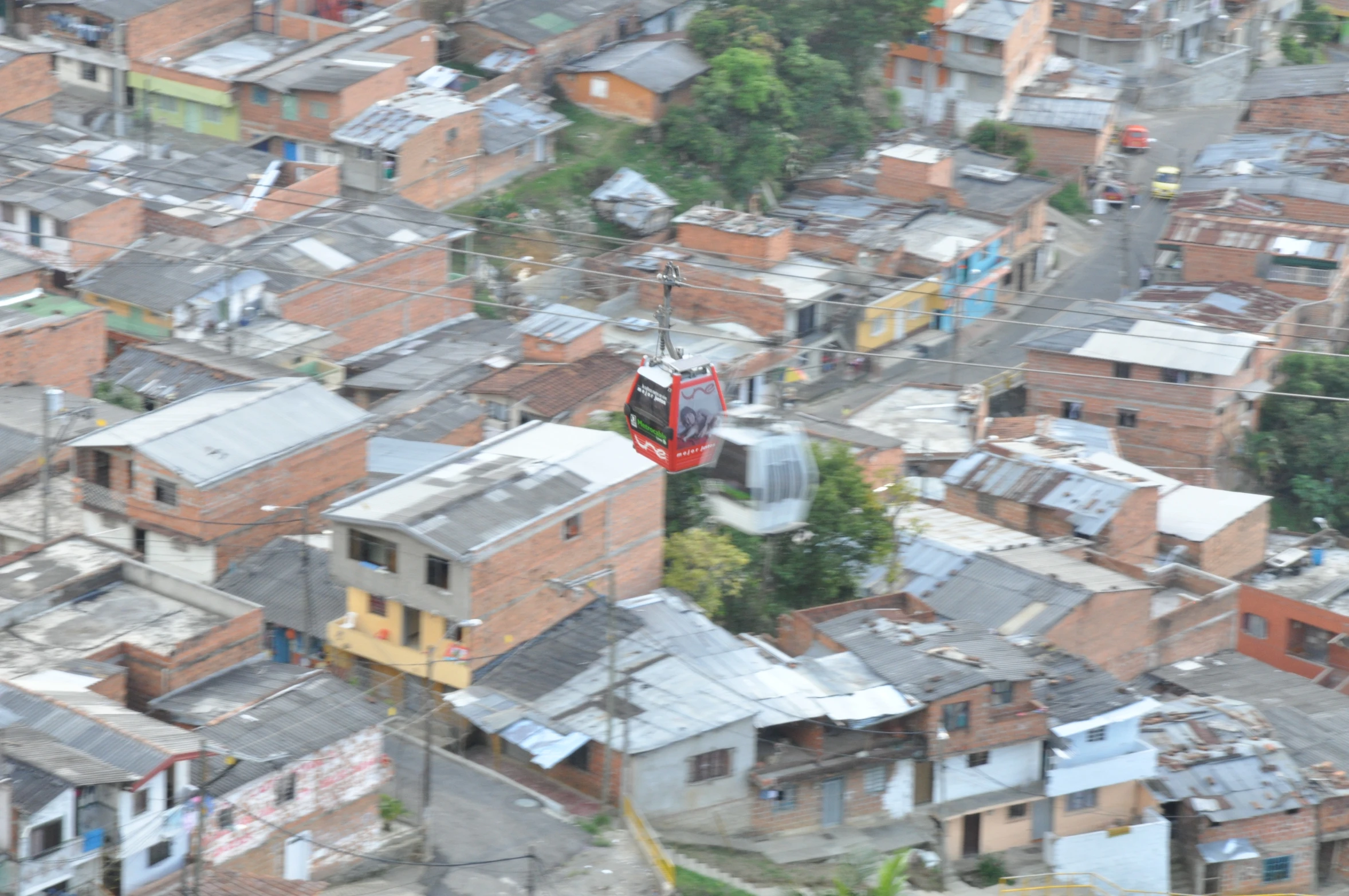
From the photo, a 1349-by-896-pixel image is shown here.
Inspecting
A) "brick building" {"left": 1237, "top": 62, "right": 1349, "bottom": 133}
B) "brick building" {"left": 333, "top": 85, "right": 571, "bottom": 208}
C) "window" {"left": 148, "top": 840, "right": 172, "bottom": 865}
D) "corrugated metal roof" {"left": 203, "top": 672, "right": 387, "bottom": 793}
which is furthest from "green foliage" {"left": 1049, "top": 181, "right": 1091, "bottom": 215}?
"window" {"left": 148, "top": 840, "right": 172, "bottom": 865}

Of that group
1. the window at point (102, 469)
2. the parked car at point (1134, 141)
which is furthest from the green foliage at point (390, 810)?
the parked car at point (1134, 141)

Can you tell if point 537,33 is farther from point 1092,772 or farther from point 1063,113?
point 1092,772

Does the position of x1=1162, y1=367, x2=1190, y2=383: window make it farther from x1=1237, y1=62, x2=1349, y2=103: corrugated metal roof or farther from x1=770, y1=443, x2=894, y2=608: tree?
x1=1237, y1=62, x2=1349, y2=103: corrugated metal roof

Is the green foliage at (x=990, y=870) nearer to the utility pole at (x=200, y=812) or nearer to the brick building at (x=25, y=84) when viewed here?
the utility pole at (x=200, y=812)

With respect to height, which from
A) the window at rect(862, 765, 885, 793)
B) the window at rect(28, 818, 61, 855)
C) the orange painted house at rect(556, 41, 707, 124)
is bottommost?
the window at rect(862, 765, 885, 793)

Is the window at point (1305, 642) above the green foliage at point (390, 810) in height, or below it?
below

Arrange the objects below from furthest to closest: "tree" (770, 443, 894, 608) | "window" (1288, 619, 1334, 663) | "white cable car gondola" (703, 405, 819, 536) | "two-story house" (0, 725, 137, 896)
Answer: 1. "window" (1288, 619, 1334, 663)
2. "tree" (770, 443, 894, 608)
3. "white cable car gondola" (703, 405, 819, 536)
4. "two-story house" (0, 725, 137, 896)
